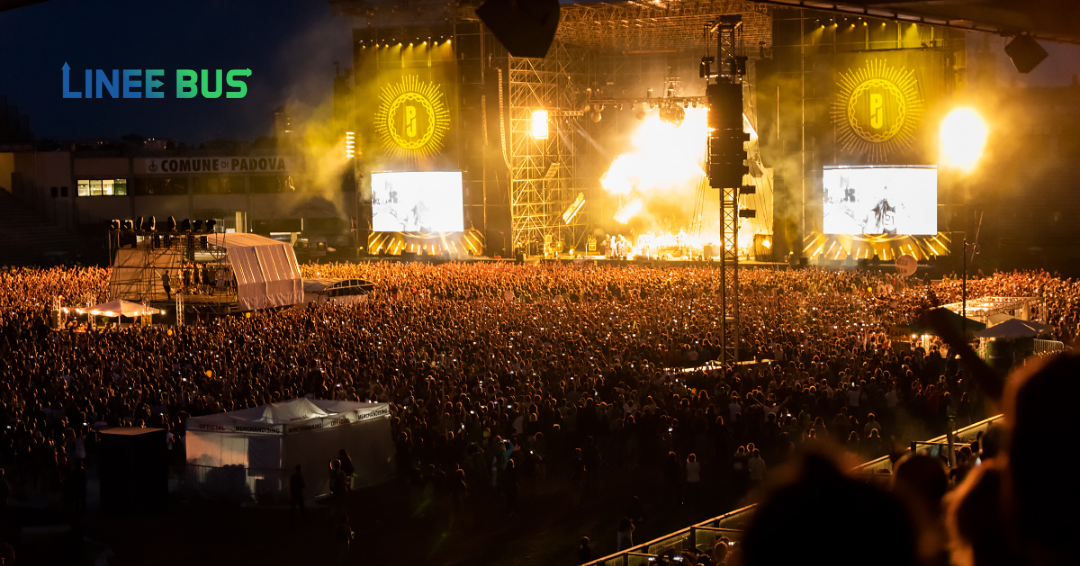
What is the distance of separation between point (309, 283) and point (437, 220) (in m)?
13.5

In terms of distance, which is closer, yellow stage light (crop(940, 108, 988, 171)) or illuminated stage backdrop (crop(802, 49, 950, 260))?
yellow stage light (crop(940, 108, 988, 171))

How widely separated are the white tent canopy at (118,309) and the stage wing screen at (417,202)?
19.7m

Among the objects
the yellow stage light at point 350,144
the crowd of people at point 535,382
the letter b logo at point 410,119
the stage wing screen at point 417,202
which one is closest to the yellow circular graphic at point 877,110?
the crowd of people at point 535,382

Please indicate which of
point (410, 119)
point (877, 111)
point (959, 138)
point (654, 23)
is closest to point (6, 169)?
point (410, 119)

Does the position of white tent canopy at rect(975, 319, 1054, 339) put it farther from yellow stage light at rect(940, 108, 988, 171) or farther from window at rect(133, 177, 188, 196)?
window at rect(133, 177, 188, 196)

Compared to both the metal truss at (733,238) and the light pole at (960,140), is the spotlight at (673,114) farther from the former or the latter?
the metal truss at (733,238)

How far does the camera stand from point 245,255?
2984cm


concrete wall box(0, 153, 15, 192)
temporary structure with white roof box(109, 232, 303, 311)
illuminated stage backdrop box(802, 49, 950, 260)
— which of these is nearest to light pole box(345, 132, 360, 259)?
temporary structure with white roof box(109, 232, 303, 311)

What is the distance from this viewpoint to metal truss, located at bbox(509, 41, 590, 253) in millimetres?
42875

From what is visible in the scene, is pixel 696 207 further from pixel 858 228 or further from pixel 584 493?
pixel 584 493

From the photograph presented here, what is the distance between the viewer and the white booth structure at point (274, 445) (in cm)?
1210

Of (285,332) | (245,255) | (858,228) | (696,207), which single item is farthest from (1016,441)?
(696,207)

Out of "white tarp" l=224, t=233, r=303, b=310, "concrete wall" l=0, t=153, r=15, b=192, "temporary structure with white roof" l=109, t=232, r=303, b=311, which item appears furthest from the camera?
"concrete wall" l=0, t=153, r=15, b=192

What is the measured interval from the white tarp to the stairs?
19.5 m
